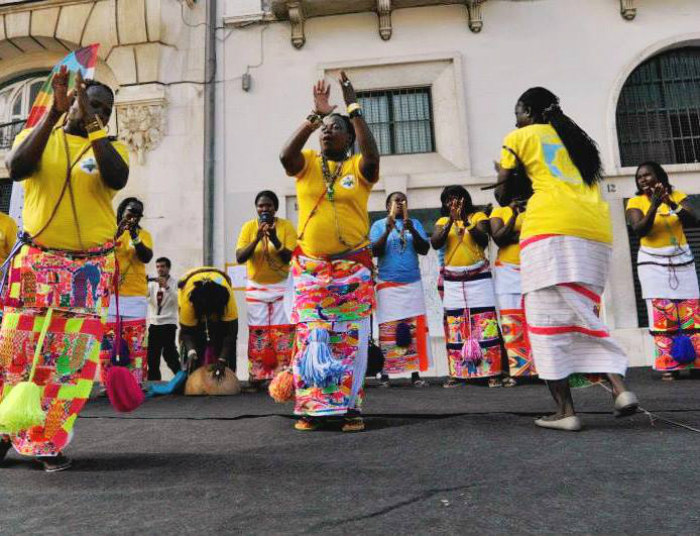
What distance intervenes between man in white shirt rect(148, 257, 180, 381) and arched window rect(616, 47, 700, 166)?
7.14 meters

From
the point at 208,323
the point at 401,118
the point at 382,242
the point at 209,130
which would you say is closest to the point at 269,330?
the point at 208,323

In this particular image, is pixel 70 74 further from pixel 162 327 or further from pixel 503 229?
pixel 162 327

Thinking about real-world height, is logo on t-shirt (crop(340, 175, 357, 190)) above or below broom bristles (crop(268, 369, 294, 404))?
above

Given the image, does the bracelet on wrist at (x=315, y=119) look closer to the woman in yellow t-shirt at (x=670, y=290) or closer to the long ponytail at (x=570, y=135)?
the long ponytail at (x=570, y=135)

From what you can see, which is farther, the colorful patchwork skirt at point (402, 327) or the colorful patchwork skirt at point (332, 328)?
the colorful patchwork skirt at point (402, 327)

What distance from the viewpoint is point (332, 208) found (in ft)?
10.7

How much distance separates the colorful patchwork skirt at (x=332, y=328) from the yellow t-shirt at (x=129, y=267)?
289 cm

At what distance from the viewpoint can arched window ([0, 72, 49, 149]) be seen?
396 inches

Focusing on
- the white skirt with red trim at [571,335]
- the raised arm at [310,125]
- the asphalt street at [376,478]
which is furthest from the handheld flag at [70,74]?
the white skirt with red trim at [571,335]

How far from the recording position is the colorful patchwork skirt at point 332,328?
3.15 metres

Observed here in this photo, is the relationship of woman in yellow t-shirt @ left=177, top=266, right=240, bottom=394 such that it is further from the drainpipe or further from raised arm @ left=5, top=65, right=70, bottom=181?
the drainpipe

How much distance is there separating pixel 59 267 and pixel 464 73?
25.4 feet

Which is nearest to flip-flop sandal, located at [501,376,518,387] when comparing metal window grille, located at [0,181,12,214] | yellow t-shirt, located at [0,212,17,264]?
yellow t-shirt, located at [0,212,17,264]

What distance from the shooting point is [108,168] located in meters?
2.55
